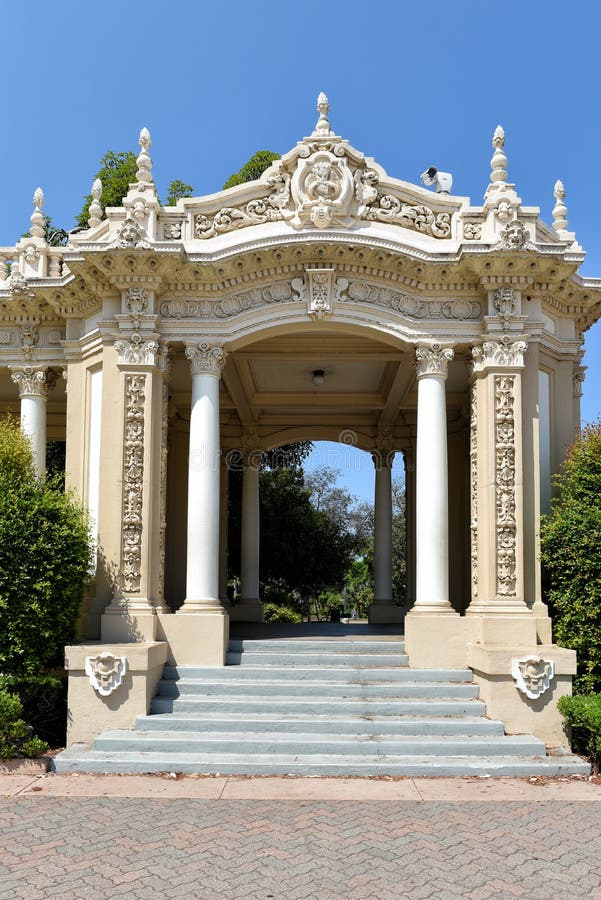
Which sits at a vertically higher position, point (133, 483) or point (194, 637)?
point (133, 483)

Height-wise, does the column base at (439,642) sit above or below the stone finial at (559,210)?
below

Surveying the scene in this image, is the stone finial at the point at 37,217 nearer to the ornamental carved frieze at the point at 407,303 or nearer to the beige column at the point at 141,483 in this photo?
the beige column at the point at 141,483

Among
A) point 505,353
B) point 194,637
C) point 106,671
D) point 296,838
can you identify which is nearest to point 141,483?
point 194,637

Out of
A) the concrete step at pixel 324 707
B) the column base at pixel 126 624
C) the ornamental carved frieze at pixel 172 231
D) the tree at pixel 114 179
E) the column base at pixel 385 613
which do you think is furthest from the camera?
the tree at pixel 114 179

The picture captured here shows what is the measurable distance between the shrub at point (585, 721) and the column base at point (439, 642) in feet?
Answer: 4.73

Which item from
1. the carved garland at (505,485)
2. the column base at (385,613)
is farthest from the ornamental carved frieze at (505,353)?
the column base at (385,613)

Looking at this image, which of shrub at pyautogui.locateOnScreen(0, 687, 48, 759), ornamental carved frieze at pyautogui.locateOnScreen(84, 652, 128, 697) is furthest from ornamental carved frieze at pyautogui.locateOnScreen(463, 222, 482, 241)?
shrub at pyautogui.locateOnScreen(0, 687, 48, 759)

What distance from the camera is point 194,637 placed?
10430mm

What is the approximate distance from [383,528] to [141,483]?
285 inches

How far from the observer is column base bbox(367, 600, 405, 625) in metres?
16.5

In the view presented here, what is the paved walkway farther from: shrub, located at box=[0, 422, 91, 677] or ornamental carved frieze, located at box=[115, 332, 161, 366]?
ornamental carved frieze, located at box=[115, 332, 161, 366]

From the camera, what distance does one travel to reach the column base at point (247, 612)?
1652cm

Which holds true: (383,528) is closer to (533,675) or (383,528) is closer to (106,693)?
(533,675)

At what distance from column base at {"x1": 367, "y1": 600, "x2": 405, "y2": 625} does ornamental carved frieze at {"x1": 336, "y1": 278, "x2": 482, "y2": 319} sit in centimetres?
728
